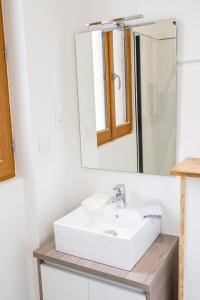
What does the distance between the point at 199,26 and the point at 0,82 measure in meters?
1.04

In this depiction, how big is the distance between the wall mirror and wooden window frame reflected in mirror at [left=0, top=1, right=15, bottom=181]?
0.47 metres

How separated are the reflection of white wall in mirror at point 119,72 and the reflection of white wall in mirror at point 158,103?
13 centimetres

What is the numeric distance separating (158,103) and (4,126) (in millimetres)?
833

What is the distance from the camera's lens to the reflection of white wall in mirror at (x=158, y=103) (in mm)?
1695

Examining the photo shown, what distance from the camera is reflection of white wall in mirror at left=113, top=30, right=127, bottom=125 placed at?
184cm

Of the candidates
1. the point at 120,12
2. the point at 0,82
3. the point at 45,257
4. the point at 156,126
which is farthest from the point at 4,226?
the point at 120,12

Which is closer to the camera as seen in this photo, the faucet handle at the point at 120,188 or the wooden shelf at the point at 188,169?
the wooden shelf at the point at 188,169

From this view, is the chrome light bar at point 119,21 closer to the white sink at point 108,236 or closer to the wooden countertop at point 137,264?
the white sink at point 108,236

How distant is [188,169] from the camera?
57.4 inches

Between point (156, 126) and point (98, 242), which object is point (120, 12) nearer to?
point (156, 126)

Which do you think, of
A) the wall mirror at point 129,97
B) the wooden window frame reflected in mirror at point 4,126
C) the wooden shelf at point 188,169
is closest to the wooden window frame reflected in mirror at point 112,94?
the wall mirror at point 129,97

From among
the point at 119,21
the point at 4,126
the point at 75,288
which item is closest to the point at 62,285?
the point at 75,288

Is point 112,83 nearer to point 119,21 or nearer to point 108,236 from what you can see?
point 119,21

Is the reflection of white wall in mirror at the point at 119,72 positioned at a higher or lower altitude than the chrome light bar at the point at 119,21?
lower
